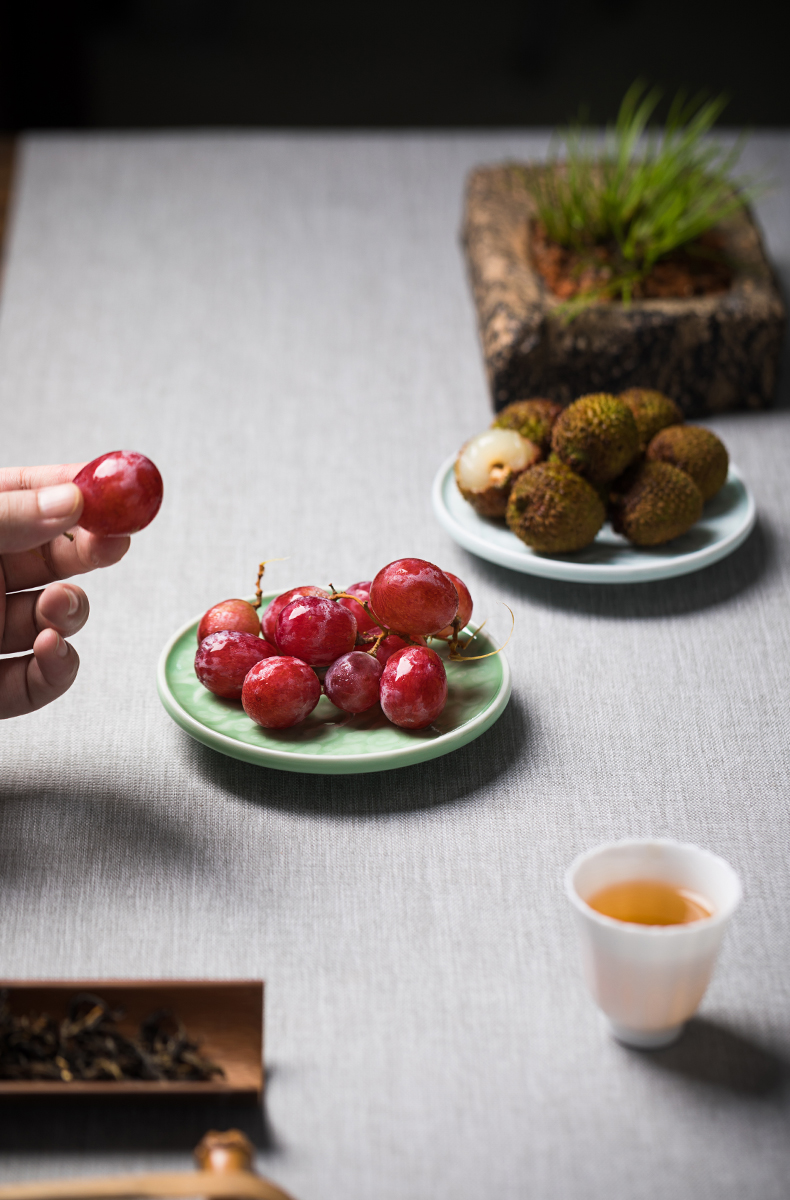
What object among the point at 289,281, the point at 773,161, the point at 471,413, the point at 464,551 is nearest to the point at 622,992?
the point at 464,551

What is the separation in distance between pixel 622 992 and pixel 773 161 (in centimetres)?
161

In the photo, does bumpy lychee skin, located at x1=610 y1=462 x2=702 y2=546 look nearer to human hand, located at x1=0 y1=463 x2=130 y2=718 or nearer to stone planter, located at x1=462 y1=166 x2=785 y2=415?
stone planter, located at x1=462 y1=166 x2=785 y2=415

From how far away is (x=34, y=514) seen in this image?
643 mm

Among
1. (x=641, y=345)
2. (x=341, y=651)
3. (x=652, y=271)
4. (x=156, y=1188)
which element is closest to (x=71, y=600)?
(x=341, y=651)

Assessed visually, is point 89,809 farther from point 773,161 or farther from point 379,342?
point 773,161

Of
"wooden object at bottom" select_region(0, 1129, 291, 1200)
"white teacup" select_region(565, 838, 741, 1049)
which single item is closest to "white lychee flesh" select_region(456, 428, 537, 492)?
"white teacup" select_region(565, 838, 741, 1049)

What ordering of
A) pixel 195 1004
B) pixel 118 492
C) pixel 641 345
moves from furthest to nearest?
pixel 641 345 < pixel 118 492 < pixel 195 1004

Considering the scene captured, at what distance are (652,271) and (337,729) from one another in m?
0.77

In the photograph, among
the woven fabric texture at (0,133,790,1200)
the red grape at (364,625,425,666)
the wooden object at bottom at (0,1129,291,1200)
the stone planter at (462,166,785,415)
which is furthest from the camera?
the stone planter at (462,166,785,415)

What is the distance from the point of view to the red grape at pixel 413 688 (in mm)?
691

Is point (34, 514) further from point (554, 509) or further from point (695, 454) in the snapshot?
point (695, 454)

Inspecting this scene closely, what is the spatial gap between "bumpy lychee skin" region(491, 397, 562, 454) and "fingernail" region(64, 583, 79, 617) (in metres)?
0.42

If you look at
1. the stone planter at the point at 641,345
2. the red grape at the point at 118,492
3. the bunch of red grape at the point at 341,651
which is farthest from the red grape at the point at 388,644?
the stone planter at the point at 641,345

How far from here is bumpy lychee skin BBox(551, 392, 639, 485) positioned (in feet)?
2.91
